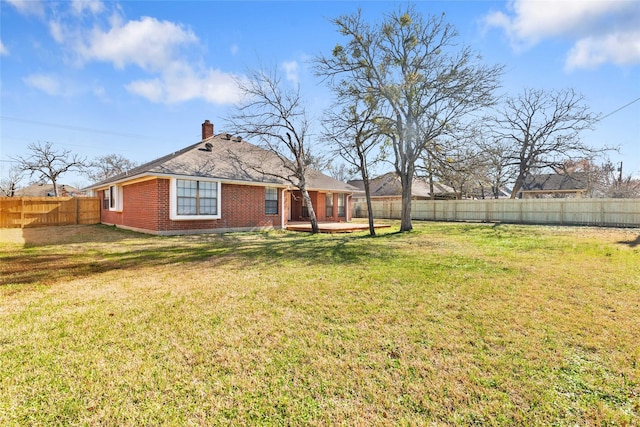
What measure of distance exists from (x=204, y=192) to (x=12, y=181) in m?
37.2

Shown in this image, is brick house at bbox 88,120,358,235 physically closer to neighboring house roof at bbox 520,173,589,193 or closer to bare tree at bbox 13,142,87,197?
bare tree at bbox 13,142,87,197

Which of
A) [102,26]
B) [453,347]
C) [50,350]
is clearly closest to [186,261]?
[50,350]

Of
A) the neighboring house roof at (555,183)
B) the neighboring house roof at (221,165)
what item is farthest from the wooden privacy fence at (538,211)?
the neighboring house roof at (555,183)

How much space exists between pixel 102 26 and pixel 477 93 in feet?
48.4

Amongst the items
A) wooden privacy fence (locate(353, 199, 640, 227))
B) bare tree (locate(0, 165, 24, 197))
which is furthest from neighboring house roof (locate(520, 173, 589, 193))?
bare tree (locate(0, 165, 24, 197))

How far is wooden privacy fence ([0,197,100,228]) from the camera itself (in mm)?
16203

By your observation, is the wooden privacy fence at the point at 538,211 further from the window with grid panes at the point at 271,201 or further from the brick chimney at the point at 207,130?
the brick chimney at the point at 207,130

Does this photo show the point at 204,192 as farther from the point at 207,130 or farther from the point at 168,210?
the point at 207,130

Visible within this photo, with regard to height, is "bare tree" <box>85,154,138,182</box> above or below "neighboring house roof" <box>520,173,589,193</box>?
above

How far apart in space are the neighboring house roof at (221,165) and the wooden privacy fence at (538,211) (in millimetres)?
9925

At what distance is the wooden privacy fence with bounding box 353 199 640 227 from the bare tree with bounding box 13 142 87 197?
3177cm

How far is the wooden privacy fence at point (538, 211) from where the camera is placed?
16938 mm

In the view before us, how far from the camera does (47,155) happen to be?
29281 millimetres

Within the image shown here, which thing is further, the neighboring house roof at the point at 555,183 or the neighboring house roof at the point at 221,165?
the neighboring house roof at the point at 555,183
